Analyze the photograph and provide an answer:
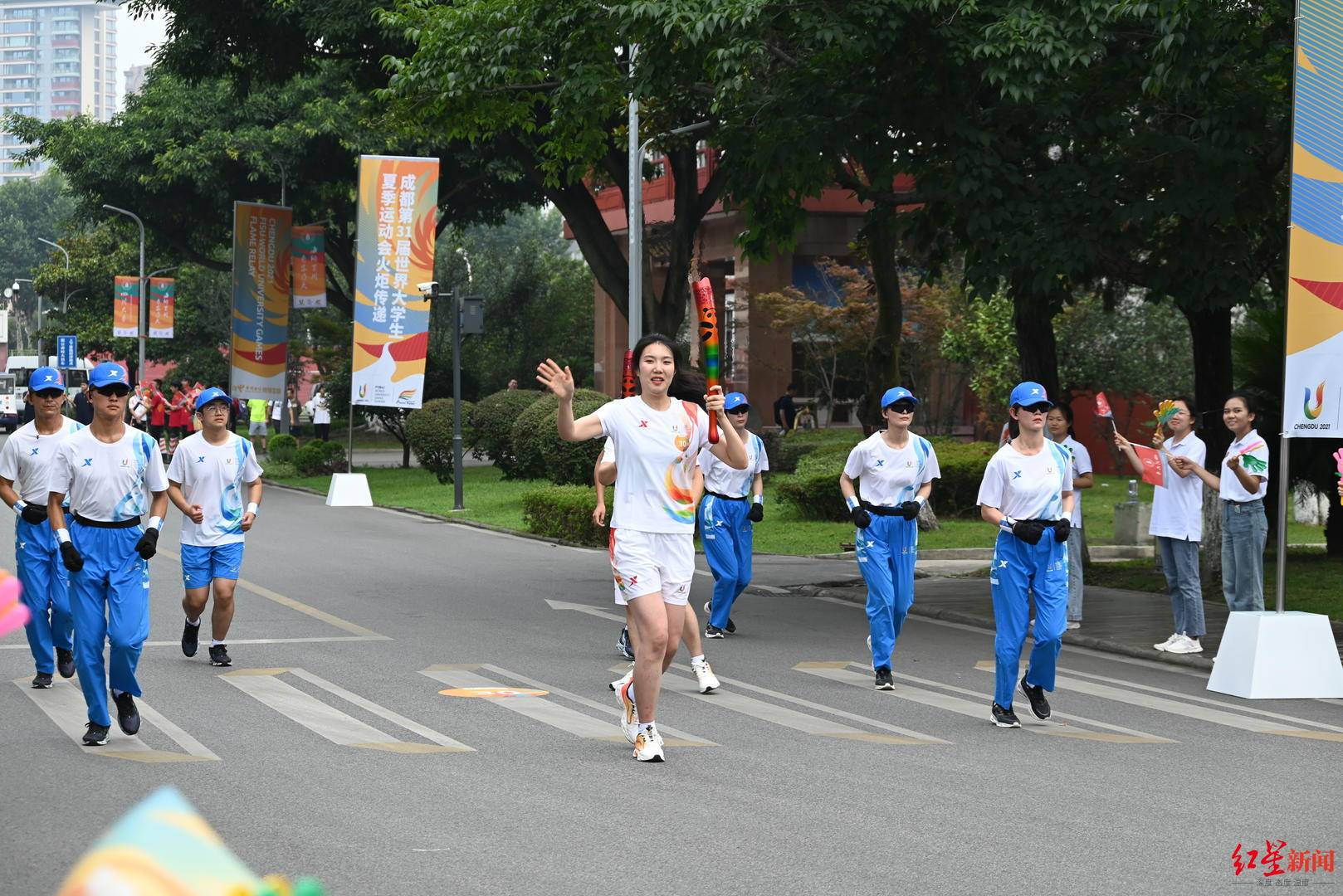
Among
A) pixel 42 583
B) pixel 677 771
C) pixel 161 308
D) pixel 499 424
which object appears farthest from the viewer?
pixel 161 308

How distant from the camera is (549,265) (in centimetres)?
6047

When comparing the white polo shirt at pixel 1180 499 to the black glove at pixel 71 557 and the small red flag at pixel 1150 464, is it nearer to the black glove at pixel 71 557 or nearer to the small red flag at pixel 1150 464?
the small red flag at pixel 1150 464

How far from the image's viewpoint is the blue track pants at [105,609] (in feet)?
28.4

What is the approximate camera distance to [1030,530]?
9453 mm

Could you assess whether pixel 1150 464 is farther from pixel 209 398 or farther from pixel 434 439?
pixel 434 439

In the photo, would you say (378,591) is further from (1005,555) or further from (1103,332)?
(1103,332)

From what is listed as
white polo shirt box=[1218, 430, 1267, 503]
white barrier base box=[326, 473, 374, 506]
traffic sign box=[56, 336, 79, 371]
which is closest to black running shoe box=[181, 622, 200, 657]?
white polo shirt box=[1218, 430, 1267, 503]

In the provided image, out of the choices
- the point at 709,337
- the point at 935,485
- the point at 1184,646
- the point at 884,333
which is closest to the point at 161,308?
the point at 935,485

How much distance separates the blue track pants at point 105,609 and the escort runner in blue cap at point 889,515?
432 cm

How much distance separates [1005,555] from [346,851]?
14.3 ft

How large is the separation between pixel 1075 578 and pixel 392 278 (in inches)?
589

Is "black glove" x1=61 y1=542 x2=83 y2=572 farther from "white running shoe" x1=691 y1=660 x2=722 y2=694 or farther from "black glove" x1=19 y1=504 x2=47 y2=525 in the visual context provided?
"white running shoe" x1=691 y1=660 x2=722 y2=694

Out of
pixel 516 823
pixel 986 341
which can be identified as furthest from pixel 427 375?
pixel 516 823

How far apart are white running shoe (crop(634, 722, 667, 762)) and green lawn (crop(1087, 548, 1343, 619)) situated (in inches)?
345
